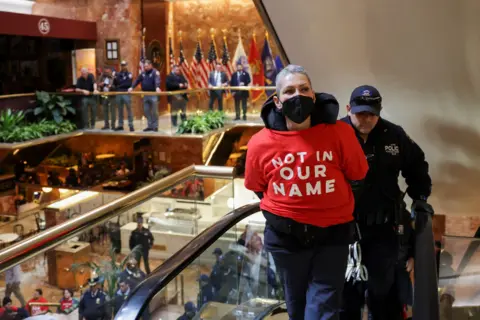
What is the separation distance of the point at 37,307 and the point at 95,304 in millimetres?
470

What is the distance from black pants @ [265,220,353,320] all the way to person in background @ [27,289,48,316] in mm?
2561

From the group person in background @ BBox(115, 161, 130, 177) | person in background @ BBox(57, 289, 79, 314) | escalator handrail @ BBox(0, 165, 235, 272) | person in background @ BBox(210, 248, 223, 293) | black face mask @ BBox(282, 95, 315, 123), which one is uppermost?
black face mask @ BBox(282, 95, 315, 123)

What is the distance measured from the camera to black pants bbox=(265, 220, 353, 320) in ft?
6.91

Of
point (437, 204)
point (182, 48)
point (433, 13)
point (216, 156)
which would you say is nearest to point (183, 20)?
point (182, 48)

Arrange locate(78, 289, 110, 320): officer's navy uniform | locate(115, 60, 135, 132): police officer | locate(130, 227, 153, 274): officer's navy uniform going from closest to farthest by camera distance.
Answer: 1. locate(78, 289, 110, 320): officer's navy uniform
2. locate(130, 227, 153, 274): officer's navy uniform
3. locate(115, 60, 135, 132): police officer

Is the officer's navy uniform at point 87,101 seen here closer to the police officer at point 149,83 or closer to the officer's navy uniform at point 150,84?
the police officer at point 149,83

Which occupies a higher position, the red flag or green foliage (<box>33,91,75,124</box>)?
the red flag

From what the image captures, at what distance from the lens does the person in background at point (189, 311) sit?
329 cm

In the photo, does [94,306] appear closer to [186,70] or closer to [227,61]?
[227,61]

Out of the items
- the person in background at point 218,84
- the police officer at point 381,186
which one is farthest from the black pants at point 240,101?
the police officer at point 381,186

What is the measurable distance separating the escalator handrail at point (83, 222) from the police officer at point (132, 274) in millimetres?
723

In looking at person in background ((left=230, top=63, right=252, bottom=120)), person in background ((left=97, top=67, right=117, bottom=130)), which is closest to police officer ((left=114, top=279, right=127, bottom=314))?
person in background ((left=97, top=67, right=117, bottom=130))

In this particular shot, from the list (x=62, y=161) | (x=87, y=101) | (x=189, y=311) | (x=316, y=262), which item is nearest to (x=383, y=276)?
(x=316, y=262)

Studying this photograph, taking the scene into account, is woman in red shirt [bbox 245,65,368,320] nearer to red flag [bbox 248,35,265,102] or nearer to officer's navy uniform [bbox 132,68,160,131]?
officer's navy uniform [bbox 132,68,160,131]
